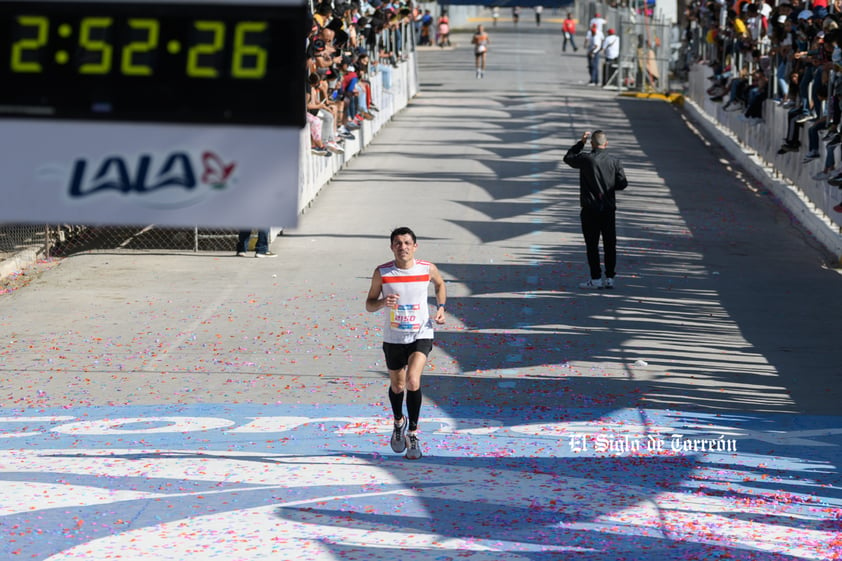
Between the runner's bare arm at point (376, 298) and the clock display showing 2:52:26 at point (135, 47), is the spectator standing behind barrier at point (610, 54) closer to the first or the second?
the runner's bare arm at point (376, 298)

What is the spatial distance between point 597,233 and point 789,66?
10.1 m

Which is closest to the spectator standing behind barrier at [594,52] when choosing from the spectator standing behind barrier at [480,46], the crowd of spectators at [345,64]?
the spectator standing behind barrier at [480,46]

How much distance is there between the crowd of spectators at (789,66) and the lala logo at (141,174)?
52.9ft

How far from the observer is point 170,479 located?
39.5ft

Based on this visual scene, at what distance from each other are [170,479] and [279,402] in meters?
2.66

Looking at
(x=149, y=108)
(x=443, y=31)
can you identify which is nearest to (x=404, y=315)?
(x=149, y=108)

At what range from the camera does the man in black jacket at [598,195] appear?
1969 cm

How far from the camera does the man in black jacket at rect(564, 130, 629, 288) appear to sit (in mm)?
19688

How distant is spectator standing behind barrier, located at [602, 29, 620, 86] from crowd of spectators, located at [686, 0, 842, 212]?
13335 millimetres

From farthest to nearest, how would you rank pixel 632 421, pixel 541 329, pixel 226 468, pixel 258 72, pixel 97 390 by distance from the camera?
pixel 541 329 → pixel 97 390 → pixel 632 421 → pixel 226 468 → pixel 258 72

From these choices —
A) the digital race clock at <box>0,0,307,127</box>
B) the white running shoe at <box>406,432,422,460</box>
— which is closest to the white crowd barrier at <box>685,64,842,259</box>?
the white running shoe at <box>406,432,422,460</box>

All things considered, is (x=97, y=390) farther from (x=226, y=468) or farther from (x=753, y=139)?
(x=753, y=139)

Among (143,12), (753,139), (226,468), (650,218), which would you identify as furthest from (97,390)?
(753,139)

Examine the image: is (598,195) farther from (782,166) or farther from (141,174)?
(141,174)
